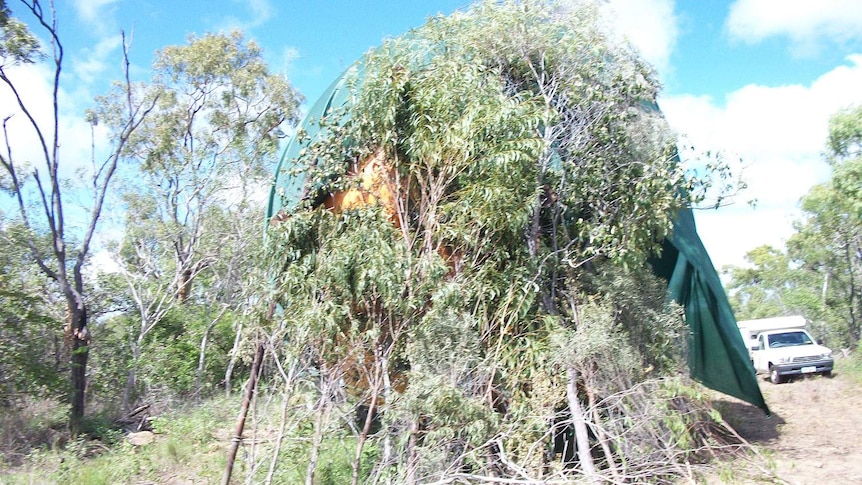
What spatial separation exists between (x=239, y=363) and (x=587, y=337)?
7831 millimetres

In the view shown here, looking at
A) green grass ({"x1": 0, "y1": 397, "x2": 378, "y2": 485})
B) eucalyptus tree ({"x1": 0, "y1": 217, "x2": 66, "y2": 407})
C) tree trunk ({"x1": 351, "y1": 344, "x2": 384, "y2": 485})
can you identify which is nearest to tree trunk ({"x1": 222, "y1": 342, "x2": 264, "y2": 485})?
green grass ({"x1": 0, "y1": 397, "x2": 378, "y2": 485})

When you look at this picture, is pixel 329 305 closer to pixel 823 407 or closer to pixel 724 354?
pixel 724 354

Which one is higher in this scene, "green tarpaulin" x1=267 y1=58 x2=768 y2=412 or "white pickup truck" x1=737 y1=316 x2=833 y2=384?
"green tarpaulin" x1=267 y1=58 x2=768 y2=412

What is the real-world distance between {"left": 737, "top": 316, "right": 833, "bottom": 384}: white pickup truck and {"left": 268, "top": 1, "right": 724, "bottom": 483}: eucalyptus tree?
1014 cm

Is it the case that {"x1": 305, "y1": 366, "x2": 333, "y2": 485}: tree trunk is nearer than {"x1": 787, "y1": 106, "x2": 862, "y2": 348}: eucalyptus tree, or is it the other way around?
{"x1": 305, "y1": 366, "x2": 333, "y2": 485}: tree trunk

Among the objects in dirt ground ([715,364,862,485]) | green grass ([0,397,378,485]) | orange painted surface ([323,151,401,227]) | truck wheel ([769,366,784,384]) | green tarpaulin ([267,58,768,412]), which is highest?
orange painted surface ([323,151,401,227])

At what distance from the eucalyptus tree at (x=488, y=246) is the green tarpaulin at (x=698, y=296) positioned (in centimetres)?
48

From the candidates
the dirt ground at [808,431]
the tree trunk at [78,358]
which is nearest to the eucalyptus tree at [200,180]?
the tree trunk at [78,358]

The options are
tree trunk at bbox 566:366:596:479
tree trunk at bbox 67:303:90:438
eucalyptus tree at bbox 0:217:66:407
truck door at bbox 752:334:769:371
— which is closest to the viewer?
tree trunk at bbox 566:366:596:479

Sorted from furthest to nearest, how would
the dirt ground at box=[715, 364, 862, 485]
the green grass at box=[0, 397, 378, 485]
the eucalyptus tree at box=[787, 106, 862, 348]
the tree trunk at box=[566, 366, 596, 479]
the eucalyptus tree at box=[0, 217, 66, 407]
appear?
the eucalyptus tree at box=[787, 106, 862, 348] → the eucalyptus tree at box=[0, 217, 66, 407] → the dirt ground at box=[715, 364, 862, 485] → the green grass at box=[0, 397, 378, 485] → the tree trunk at box=[566, 366, 596, 479]

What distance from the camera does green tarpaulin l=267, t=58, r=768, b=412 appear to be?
297 inches

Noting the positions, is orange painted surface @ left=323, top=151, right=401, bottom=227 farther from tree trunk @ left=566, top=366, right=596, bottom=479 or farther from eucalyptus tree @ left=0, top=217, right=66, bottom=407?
eucalyptus tree @ left=0, top=217, right=66, bottom=407

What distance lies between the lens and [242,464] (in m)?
6.71

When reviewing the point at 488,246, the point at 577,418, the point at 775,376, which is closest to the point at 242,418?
the point at 488,246
